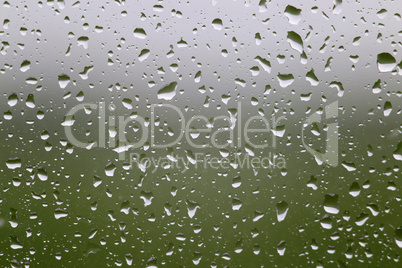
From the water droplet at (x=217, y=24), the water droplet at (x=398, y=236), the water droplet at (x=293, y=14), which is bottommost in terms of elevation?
the water droplet at (x=398, y=236)

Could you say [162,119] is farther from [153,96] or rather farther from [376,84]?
[376,84]

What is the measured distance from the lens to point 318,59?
0.78m

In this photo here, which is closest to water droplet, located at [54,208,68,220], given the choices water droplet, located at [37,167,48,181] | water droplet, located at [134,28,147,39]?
water droplet, located at [37,167,48,181]

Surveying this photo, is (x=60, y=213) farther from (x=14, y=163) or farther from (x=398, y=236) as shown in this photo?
(x=398, y=236)

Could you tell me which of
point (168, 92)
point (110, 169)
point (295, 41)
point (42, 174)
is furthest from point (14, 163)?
point (295, 41)

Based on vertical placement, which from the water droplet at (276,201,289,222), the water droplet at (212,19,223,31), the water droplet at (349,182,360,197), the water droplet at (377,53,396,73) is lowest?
the water droplet at (276,201,289,222)

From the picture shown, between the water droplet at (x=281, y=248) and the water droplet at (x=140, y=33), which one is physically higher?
the water droplet at (x=140, y=33)

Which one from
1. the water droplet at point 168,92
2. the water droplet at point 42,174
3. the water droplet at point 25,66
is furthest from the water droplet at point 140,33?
the water droplet at point 42,174

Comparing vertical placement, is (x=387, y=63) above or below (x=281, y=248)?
above

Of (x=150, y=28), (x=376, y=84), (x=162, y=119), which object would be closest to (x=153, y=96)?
(x=162, y=119)

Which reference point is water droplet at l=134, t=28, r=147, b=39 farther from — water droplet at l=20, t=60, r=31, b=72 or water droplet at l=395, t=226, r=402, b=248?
water droplet at l=395, t=226, r=402, b=248

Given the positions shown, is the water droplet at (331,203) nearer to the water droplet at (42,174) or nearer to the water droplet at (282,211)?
the water droplet at (282,211)

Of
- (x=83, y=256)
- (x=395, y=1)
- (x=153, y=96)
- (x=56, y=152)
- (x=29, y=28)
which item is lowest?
(x=83, y=256)

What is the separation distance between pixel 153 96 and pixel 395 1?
0.62m
